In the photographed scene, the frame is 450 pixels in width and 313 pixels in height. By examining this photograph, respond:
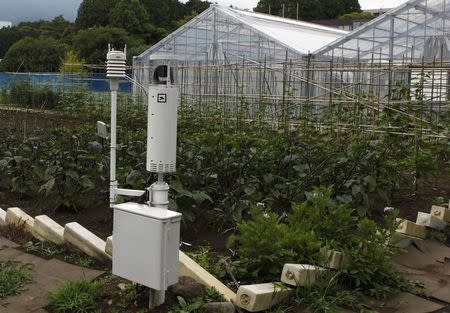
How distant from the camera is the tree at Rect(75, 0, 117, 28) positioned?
6000cm

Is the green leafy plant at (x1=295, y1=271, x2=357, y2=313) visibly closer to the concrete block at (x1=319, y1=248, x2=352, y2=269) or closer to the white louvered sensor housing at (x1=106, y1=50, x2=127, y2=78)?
the concrete block at (x1=319, y1=248, x2=352, y2=269)

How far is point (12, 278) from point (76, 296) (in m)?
0.70

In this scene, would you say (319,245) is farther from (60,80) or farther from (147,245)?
(60,80)

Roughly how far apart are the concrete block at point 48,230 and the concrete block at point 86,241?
9cm

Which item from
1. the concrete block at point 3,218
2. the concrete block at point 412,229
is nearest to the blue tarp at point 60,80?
the concrete block at point 3,218

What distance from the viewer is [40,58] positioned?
4153 cm

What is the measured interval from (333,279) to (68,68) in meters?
28.8

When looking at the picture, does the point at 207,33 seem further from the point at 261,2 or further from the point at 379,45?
the point at 261,2

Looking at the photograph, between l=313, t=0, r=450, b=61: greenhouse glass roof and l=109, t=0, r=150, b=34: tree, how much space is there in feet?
119

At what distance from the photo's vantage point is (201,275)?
4082 mm

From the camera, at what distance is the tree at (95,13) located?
197ft

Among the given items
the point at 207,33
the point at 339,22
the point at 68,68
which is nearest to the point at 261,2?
the point at 339,22

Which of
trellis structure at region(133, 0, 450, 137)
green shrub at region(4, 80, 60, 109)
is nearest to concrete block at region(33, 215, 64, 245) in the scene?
trellis structure at region(133, 0, 450, 137)

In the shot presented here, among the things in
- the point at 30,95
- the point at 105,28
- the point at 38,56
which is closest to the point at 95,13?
the point at 105,28
